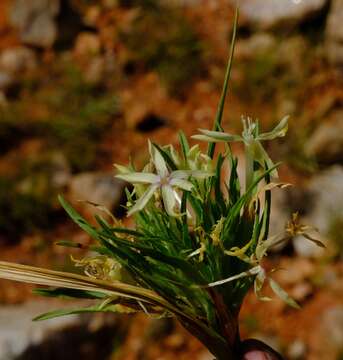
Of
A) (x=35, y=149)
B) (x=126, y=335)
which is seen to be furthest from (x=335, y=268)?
(x=35, y=149)

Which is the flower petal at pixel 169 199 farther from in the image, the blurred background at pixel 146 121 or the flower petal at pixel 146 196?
the blurred background at pixel 146 121

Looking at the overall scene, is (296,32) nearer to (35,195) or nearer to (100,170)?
(100,170)

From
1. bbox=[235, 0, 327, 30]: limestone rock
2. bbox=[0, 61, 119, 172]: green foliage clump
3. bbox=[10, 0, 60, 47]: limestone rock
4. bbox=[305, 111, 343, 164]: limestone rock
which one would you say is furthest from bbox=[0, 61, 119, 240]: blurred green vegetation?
bbox=[305, 111, 343, 164]: limestone rock

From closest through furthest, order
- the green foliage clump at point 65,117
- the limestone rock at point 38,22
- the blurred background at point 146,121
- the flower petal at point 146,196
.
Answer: the flower petal at point 146,196, the blurred background at point 146,121, the green foliage clump at point 65,117, the limestone rock at point 38,22

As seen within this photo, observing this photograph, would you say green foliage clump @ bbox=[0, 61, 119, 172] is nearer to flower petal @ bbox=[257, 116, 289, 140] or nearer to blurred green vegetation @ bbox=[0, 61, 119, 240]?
blurred green vegetation @ bbox=[0, 61, 119, 240]

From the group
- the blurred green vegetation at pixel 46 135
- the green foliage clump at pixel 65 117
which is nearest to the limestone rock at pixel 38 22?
the blurred green vegetation at pixel 46 135

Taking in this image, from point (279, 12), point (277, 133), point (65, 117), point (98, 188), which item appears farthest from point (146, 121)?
point (277, 133)

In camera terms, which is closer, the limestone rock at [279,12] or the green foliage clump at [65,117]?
the green foliage clump at [65,117]
